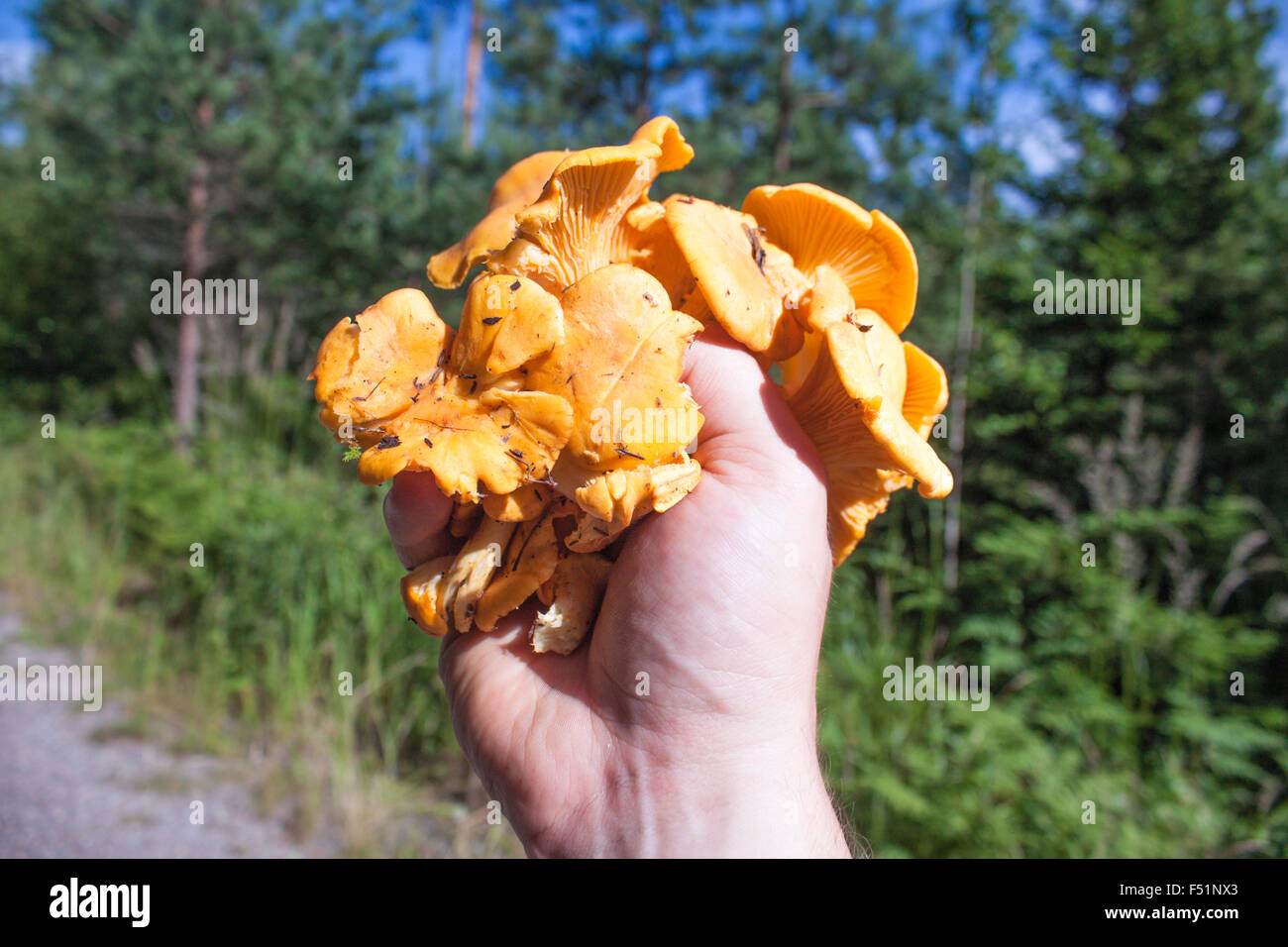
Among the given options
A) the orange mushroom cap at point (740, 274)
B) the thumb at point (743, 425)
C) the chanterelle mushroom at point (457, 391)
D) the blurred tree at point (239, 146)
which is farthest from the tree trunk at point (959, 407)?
the blurred tree at point (239, 146)

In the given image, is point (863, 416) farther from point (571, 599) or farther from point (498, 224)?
point (498, 224)

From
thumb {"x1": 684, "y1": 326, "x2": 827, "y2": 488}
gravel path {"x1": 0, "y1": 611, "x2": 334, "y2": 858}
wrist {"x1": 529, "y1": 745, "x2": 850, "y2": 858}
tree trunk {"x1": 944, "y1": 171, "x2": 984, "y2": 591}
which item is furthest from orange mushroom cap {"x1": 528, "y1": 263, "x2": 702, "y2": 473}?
tree trunk {"x1": 944, "y1": 171, "x2": 984, "y2": 591}

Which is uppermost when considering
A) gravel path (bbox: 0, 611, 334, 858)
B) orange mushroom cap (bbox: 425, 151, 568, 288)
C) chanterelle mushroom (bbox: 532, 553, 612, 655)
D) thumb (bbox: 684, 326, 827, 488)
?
orange mushroom cap (bbox: 425, 151, 568, 288)

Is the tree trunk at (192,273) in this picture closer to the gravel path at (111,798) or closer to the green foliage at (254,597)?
the green foliage at (254,597)

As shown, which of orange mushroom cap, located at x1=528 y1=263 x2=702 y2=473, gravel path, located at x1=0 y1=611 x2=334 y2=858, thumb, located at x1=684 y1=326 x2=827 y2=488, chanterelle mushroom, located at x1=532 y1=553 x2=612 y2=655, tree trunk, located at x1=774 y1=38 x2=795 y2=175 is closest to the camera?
orange mushroom cap, located at x1=528 y1=263 x2=702 y2=473

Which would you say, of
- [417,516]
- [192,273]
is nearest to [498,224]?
[417,516]

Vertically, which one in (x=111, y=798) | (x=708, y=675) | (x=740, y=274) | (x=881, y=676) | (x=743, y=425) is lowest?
(x=111, y=798)

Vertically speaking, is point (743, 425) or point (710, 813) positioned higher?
point (743, 425)

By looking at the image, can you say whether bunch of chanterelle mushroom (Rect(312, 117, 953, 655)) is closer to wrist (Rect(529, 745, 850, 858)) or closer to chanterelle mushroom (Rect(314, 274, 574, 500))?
chanterelle mushroom (Rect(314, 274, 574, 500))
